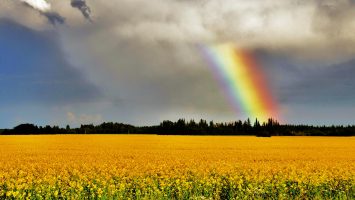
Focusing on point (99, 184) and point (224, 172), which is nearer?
point (99, 184)

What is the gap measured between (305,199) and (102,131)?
107 meters

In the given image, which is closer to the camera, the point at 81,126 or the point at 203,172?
the point at 203,172

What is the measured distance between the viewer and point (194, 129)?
431 feet

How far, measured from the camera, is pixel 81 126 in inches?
5064

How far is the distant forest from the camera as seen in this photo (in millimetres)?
121812

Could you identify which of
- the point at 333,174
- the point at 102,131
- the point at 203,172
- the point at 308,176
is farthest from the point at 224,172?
the point at 102,131

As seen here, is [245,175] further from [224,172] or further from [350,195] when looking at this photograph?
[350,195]

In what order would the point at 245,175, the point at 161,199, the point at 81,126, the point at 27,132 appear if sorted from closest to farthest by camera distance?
the point at 161,199 < the point at 245,175 < the point at 27,132 < the point at 81,126

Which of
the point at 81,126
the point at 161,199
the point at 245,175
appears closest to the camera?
the point at 161,199

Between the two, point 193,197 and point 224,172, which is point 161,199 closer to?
point 193,197

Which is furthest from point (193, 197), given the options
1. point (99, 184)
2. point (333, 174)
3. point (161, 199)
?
point (333, 174)

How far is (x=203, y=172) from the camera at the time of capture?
2362 centimetres

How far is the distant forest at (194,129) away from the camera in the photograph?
121812 millimetres

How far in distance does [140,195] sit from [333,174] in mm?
10727
